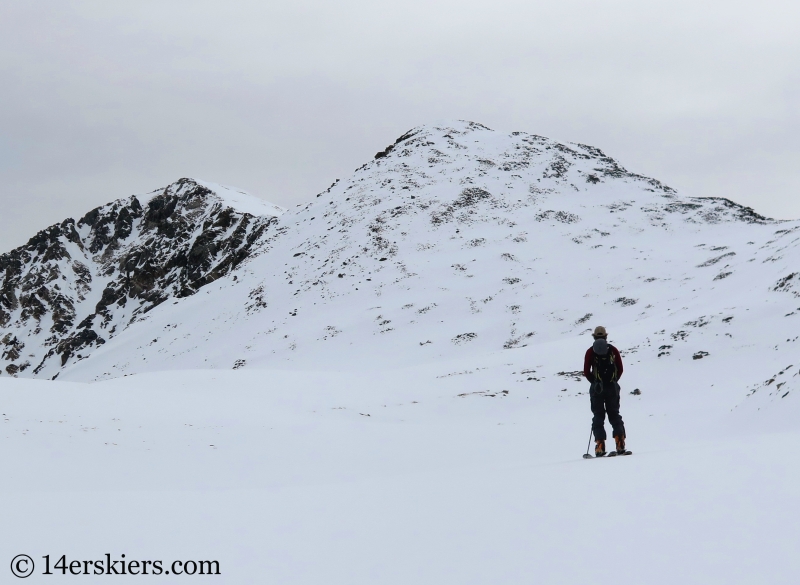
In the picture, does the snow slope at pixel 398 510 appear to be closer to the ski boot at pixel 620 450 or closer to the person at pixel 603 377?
the ski boot at pixel 620 450

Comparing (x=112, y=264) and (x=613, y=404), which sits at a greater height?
(x=112, y=264)

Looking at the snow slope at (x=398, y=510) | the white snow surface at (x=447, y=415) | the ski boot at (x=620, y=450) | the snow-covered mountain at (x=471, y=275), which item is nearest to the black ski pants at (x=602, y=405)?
the ski boot at (x=620, y=450)

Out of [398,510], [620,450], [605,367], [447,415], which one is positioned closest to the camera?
[398,510]

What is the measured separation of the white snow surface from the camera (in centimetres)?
482

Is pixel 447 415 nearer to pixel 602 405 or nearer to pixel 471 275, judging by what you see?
pixel 602 405

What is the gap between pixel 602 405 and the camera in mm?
10359

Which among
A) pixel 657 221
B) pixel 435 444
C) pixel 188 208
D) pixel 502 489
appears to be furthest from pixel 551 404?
pixel 188 208

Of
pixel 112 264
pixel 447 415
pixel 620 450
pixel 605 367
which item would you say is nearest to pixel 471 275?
pixel 447 415

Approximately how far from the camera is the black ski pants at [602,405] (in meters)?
10.1

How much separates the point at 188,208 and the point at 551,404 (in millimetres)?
102837

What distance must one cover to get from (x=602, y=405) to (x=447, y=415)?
372 inches

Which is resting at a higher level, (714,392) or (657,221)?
(657,221)

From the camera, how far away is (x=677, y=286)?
38.9m

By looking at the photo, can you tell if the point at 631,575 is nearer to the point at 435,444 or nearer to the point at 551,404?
the point at 435,444
